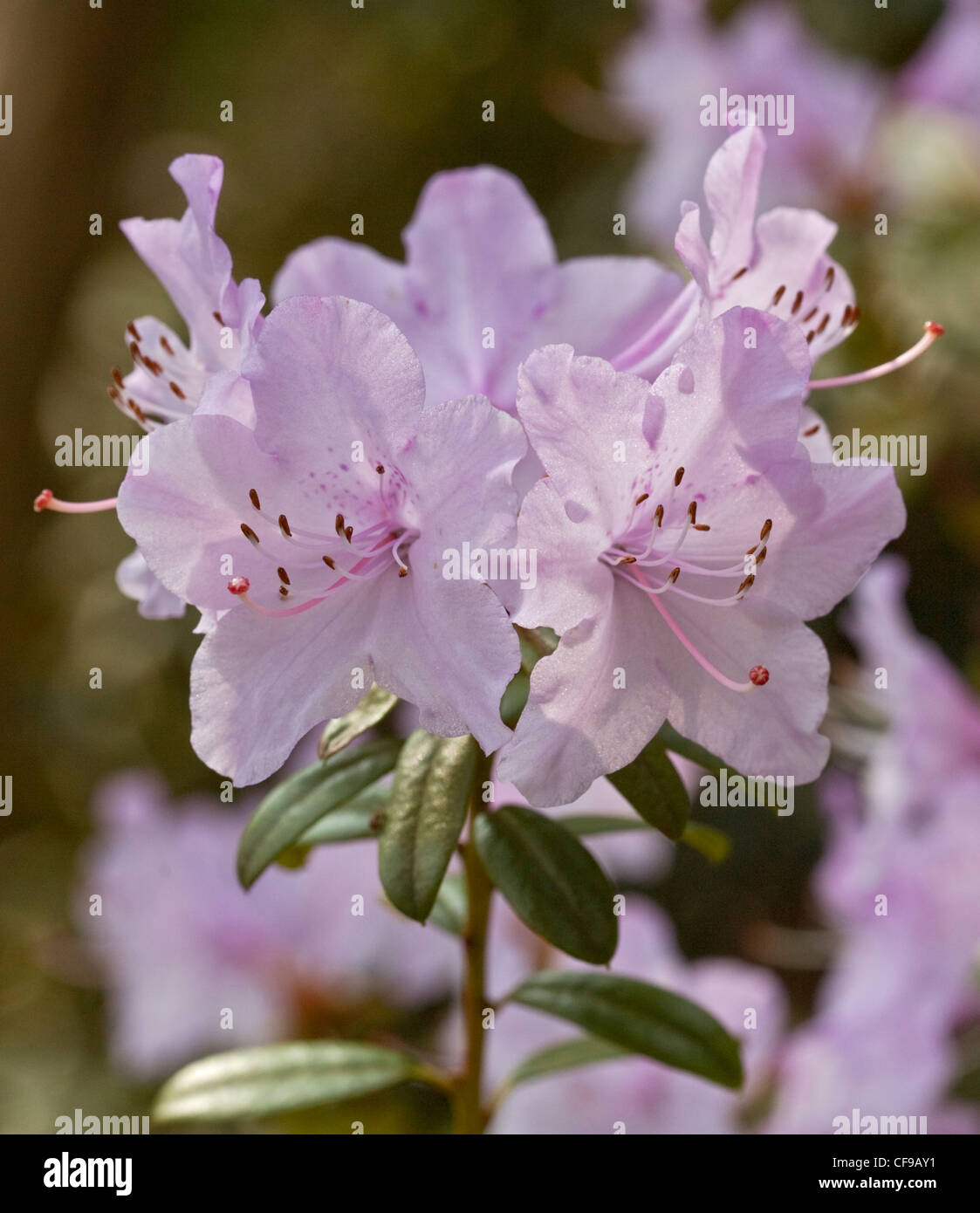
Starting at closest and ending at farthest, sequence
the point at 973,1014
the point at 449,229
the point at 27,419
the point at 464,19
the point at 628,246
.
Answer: the point at 449,229 → the point at 973,1014 → the point at 27,419 → the point at 628,246 → the point at 464,19

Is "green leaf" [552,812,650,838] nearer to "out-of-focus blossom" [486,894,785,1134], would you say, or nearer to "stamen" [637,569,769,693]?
"stamen" [637,569,769,693]

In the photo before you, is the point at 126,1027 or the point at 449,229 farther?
the point at 126,1027

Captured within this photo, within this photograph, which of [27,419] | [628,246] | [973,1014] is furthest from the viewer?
[628,246]

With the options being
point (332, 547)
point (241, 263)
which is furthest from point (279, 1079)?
point (241, 263)

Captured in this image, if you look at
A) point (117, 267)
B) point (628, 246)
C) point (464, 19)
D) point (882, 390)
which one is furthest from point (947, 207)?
point (117, 267)

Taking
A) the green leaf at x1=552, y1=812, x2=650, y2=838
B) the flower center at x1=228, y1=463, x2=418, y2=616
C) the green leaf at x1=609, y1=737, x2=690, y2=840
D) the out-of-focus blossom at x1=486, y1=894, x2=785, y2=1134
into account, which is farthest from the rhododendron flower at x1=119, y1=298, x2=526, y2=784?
the out-of-focus blossom at x1=486, y1=894, x2=785, y2=1134

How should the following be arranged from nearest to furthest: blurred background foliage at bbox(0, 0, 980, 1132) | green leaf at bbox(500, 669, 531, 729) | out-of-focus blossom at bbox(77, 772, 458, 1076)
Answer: green leaf at bbox(500, 669, 531, 729)
out-of-focus blossom at bbox(77, 772, 458, 1076)
blurred background foliage at bbox(0, 0, 980, 1132)

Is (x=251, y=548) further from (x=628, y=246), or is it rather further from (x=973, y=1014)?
(x=628, y=246)

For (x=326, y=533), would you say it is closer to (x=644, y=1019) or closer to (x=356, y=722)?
(x=356, y=722)
